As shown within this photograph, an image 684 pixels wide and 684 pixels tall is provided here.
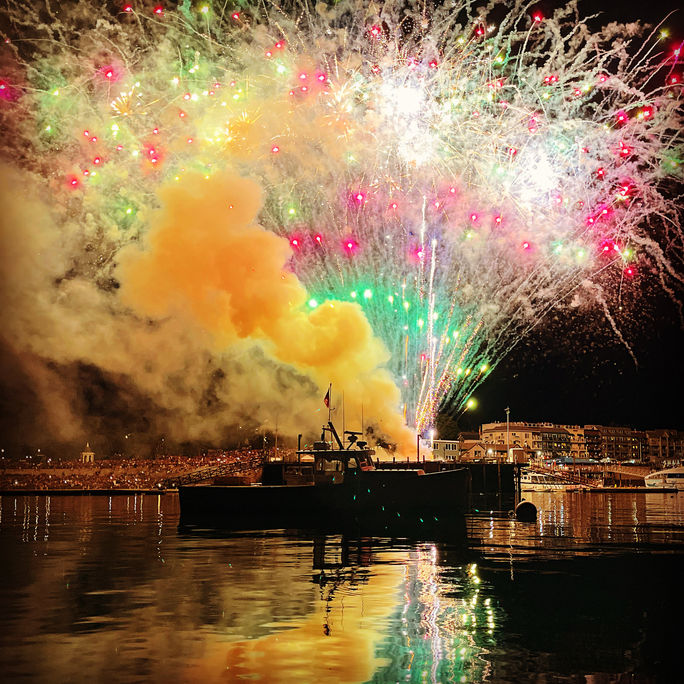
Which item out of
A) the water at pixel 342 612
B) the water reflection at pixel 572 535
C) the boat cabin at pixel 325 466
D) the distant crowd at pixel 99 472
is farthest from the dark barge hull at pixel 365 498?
the distant crowd at pixel 99 472

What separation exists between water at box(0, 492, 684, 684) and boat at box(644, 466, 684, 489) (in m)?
97.6

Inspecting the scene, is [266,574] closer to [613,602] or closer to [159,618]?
[159,618]

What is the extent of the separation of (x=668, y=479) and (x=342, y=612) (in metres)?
119

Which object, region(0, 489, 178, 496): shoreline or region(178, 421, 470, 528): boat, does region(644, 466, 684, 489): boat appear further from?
region(178, 421, 470, 528): boat

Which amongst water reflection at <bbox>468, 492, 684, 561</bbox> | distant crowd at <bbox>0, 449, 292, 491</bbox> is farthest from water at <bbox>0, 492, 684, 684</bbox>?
distant crowd at <bbox>0, 449, 292, 491</bbox>

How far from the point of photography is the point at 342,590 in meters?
21.0

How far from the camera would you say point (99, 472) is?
129375 mm

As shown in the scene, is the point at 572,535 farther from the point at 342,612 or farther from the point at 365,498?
the point at 342,612

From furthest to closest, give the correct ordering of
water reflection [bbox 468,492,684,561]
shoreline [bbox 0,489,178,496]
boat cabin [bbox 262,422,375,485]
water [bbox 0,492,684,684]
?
shoreline [bbox 0,489,178,496]
boat cabin [bbox 262,422,375,485]
water reflection [bbox 468,492,684,561]
water [bbox 0,492,684,684]

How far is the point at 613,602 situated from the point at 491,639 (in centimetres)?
544

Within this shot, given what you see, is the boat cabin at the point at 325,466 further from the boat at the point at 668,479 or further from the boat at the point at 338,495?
the boat at the point at 668,479

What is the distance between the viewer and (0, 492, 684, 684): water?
531 inches

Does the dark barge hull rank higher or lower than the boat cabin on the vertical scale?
lower

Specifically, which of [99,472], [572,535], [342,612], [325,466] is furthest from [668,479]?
[342,612]
